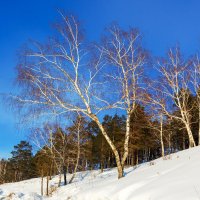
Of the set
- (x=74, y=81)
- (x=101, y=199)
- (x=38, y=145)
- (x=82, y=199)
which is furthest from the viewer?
(x=38, y=145)

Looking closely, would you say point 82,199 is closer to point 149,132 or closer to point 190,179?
point 190,179

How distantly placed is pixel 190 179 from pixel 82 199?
4.03 metres

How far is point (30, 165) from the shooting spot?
77.3 m

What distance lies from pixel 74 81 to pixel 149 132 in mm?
36962

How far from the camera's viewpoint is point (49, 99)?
14508 millimetres

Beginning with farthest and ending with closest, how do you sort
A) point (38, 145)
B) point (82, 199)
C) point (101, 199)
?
point (38, 145) < point (82, 199) < point (101, 199)

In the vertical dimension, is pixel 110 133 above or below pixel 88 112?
above

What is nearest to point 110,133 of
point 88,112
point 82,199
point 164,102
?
point 164,102

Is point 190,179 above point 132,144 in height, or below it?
below

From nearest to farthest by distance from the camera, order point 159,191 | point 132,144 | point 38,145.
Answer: point 159,191, point 38,145, point 132,144

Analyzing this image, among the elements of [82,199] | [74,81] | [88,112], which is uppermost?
[74,81]

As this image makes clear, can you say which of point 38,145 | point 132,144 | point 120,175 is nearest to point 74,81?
point 120,175

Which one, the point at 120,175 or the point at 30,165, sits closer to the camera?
the point at 120,175

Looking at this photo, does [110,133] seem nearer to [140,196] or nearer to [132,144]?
[132,144]
